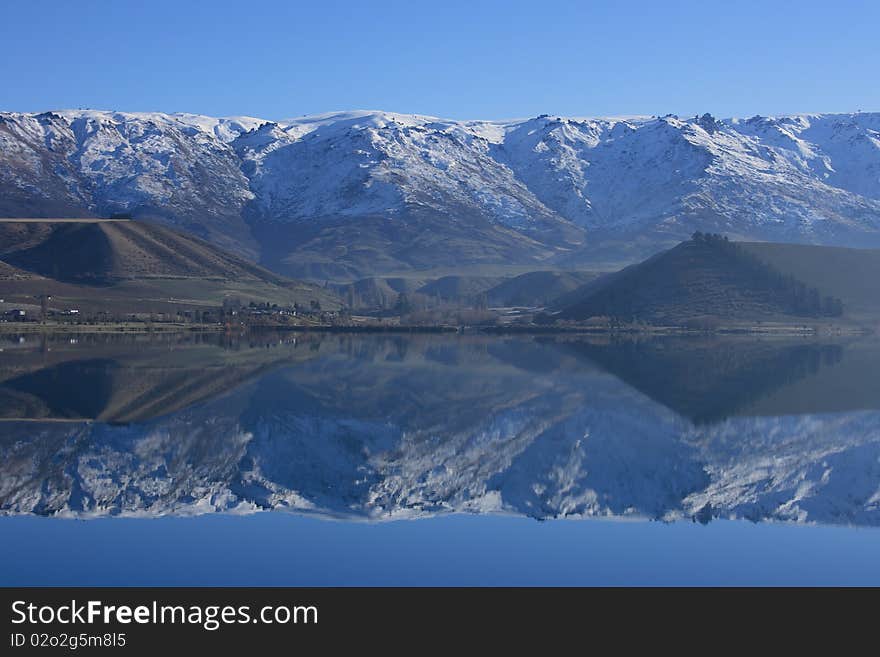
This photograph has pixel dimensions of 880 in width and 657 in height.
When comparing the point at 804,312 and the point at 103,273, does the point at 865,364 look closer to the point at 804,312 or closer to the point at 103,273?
the point at 804,312

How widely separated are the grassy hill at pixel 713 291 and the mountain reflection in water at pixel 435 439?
2883 inches

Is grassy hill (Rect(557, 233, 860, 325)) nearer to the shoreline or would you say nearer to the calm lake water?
the shoreline

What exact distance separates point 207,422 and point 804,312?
125 meters

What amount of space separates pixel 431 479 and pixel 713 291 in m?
133

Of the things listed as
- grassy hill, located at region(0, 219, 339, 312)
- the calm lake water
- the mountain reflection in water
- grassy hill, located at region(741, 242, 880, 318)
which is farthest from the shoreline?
the calm lake water

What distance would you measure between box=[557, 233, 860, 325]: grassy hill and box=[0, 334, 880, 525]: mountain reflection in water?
73222mm

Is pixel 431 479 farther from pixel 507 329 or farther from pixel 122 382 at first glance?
pixel 507 329

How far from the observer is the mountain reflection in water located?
31578mm

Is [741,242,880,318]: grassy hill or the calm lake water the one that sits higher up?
[741,242,880,318]: grassy hill

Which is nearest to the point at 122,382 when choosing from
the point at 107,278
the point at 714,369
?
the point at 714,369

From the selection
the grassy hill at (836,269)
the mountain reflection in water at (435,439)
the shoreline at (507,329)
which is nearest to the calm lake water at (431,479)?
the mountain reflection in water at (435,439)

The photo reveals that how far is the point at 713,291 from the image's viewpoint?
161750 mm

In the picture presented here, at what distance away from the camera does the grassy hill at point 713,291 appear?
15638 centimetres
